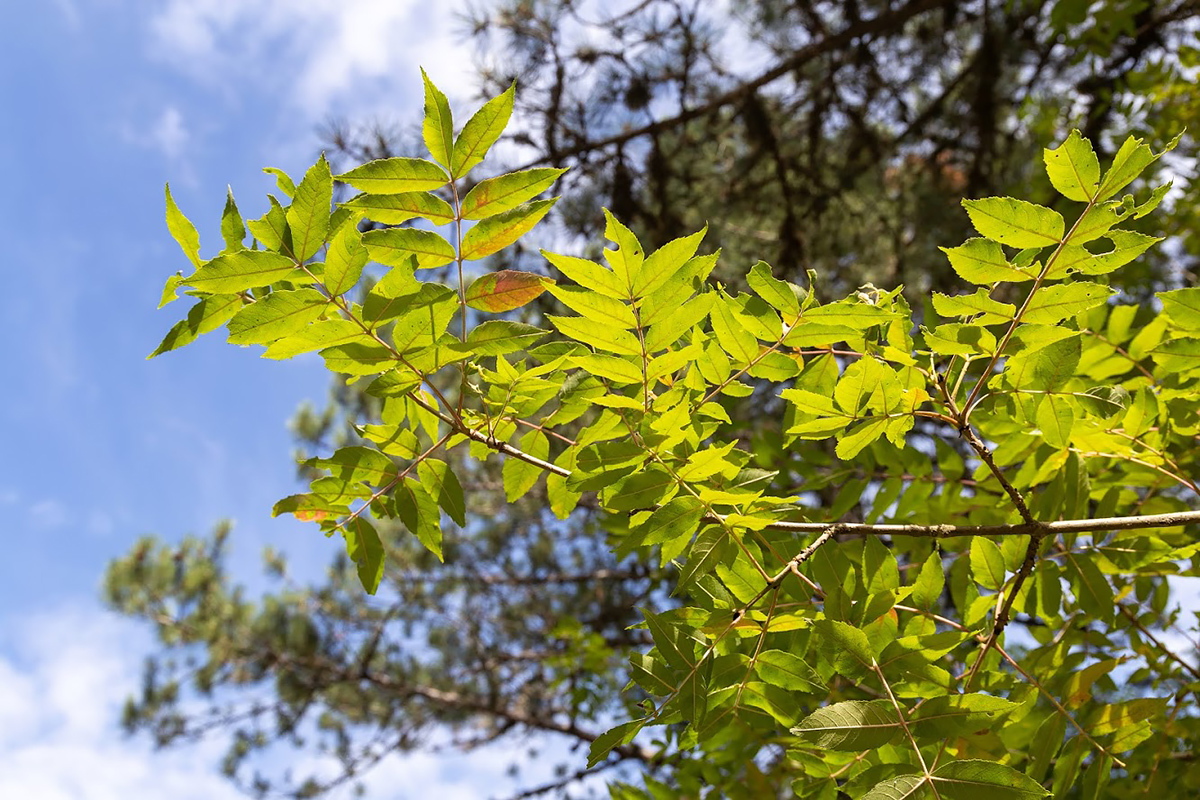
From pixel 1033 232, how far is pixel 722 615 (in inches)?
24.8

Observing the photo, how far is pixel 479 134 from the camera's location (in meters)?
1.07

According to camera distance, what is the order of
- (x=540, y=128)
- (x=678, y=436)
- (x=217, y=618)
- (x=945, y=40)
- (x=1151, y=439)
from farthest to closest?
(x=217, y=618) < (x=945, y=40) < (x=540, y=128) < (x=1151, y=439) < (x=678, y=436)

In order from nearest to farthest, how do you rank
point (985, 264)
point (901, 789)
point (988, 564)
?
point (901, 789) → point (985, 264) → point (988, 564)

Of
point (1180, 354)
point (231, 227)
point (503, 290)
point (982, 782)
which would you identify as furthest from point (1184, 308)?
point (231, 227)

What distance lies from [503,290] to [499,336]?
6 cm

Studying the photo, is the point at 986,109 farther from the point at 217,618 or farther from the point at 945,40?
the point at 217,618

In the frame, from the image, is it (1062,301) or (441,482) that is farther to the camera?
(441,482)

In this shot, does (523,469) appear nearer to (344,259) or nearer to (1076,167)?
(344,259)

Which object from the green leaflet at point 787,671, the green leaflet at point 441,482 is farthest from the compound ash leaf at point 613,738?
the green leaflet at point 441,482

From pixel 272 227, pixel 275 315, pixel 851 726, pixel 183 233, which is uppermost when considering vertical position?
pixel 183 233

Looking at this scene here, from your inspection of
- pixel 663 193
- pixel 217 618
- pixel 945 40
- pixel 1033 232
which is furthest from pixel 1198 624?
pixel 217 618

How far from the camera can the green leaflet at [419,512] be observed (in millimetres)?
1284

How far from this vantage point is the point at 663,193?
482 cm

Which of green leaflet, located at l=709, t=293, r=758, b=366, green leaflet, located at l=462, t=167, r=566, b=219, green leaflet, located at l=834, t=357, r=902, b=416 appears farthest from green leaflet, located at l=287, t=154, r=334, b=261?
green leaflet, located at l=834, t=357, r=902, b=416
